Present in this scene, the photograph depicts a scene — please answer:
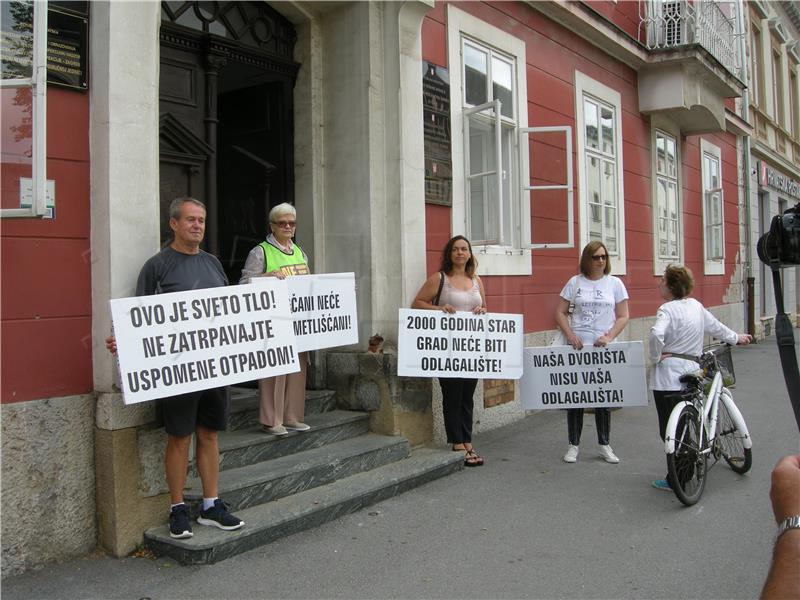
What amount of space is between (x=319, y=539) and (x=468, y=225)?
3.67 metres

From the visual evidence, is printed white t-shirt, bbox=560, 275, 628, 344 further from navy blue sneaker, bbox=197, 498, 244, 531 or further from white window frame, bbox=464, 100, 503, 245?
navy blue sneaker, bbox=197, 498, 244, 531

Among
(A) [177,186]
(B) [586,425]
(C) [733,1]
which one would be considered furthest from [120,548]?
(C) [733,1]

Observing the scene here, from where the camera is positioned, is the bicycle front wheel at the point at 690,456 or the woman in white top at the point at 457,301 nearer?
the bicycle front wheel at the point at 690,456

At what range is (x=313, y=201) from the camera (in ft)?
19.2

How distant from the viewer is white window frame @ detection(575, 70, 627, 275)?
28.7 ft

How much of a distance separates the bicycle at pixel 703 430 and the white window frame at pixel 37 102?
12.8 feet

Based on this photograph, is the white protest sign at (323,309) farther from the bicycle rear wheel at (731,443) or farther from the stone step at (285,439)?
the bicycle rear wheel at (731,443)

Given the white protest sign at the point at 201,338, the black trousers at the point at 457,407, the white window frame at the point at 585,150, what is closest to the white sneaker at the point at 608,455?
the black trousers at the point at 457,407

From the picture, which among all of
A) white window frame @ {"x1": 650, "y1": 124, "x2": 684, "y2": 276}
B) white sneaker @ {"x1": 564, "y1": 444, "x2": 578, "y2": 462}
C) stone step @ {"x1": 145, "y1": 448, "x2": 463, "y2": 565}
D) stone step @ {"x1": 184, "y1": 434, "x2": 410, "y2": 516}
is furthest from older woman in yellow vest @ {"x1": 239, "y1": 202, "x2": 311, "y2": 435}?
white window frame @ {"x1": 650, "y1": 124, "x2": 684, "y2": 276}

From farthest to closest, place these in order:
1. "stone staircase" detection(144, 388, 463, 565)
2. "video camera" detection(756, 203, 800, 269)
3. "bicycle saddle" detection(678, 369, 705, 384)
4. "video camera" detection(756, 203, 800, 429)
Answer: "bicycle saddle" detection(678, 369, 705, 384) → "stone staircase" detection(144, 388, 463, 565) → "video camera" detection(756, 203, 800, 269) → "video camera" detection(756, 203, 800, 429)

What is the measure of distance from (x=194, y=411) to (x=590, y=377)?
3.24m

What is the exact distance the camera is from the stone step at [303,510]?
11.8 feet

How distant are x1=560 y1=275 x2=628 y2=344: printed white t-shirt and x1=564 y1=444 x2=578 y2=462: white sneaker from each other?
91 centimetres

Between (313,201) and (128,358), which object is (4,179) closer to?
(128,358)
